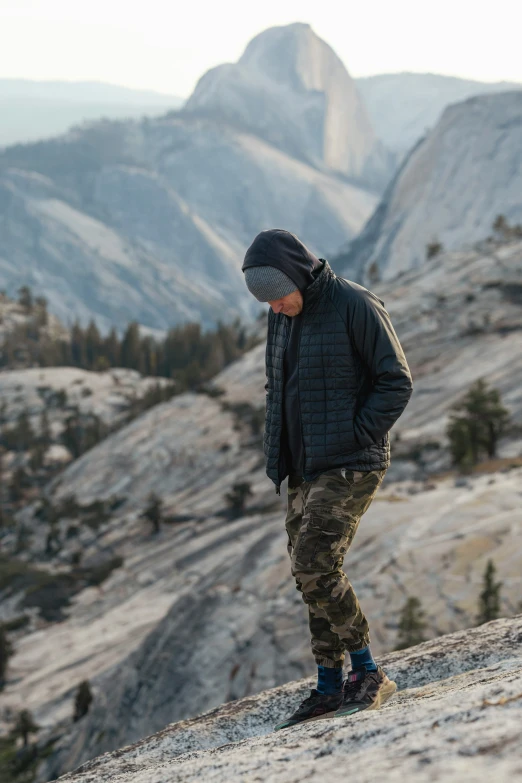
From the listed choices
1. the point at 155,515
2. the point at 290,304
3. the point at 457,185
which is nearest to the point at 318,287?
the point at 290,304

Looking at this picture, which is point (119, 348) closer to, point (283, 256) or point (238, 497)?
point (238, 497)

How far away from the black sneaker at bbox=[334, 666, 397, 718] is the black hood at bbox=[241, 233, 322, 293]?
2.87 metres

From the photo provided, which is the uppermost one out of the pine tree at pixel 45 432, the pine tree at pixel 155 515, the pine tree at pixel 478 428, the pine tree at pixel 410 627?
the pine tree at pixel 410 627

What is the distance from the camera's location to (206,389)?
71.7m

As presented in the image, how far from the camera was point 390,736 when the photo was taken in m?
4.04

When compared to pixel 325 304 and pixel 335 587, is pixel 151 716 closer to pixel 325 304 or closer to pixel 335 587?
pixel 335 587

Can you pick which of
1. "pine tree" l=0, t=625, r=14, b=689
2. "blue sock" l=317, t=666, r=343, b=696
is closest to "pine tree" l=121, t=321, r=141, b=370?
"pine tree" l=0, t=625, r=14, b=689

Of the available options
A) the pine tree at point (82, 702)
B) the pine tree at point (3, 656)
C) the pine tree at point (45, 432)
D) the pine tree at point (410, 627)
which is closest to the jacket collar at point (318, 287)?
the pine tree at point (410, 627)

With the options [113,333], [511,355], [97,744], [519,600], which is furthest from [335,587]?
[113,333]

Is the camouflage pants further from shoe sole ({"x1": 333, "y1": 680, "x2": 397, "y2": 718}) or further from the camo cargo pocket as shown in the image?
shoe sole ({"x1": 333, "y1": 680, "x2": 397, "y2": 718})

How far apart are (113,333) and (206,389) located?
210 feet

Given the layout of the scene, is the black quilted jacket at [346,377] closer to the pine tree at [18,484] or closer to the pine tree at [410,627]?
the pine tree at [410,627]

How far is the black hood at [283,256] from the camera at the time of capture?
17.5 feet

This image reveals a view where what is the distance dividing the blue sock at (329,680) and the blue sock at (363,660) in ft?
0.44
